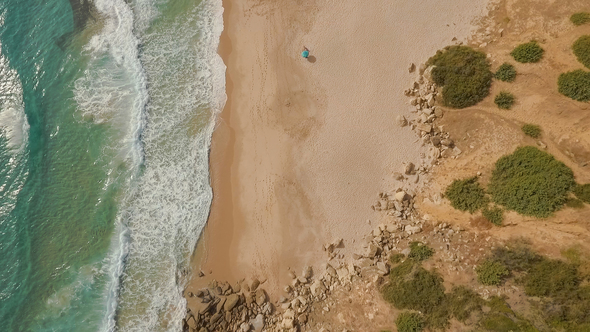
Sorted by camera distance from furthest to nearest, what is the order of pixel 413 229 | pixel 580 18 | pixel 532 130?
pixel 413 229
pixel 580 18
pixel 532 130

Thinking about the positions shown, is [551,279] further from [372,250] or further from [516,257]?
[372,250]

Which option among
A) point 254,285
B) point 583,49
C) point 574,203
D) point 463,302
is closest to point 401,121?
point 574,203

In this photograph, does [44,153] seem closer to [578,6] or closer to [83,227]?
[83,227]

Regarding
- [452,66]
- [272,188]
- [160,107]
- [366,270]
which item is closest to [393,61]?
[452,66]

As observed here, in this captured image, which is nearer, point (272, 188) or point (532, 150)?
point (532, 150)

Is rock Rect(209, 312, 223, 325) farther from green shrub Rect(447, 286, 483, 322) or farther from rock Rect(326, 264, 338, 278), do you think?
green shrub Rect(447, 286, 483, 322)

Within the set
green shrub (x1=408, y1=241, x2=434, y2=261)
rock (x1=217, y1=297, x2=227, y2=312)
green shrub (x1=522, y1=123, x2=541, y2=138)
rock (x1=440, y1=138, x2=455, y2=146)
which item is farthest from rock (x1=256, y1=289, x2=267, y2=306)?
green shrub (x1=522, y1=123, x2=541, y2=138)

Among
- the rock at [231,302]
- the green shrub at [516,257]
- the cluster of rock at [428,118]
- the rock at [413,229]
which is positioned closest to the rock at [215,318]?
the rock at [231,302]
